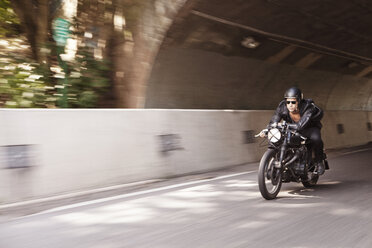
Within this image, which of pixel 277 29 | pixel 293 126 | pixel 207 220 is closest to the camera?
pixel 207 220

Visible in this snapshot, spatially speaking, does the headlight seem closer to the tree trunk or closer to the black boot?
the black boot

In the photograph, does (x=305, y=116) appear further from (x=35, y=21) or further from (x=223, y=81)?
(x=35, y=21)

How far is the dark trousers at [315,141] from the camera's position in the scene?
664 cm

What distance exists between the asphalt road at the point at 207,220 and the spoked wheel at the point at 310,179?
109 mm

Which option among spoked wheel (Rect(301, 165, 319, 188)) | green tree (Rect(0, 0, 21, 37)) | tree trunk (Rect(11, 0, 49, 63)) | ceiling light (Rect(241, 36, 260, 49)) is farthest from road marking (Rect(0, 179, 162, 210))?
green tree (Rect(0, 0, 21, 37))

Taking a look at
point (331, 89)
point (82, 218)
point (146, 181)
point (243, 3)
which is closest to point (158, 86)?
point (243, 3)

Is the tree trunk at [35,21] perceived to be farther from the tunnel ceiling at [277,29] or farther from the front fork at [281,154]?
the front fork at [281,154]

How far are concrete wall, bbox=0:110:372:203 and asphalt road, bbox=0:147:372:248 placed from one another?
73 centimetres

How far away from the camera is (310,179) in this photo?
Answer: 669 cm

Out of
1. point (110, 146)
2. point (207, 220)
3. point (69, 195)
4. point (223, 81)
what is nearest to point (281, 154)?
point (207, 220)

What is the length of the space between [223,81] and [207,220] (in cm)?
866

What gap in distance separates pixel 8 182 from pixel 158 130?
9.82 ft

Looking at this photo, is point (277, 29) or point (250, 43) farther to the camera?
point (250, 43)

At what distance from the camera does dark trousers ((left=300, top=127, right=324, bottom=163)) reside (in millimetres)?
6637
